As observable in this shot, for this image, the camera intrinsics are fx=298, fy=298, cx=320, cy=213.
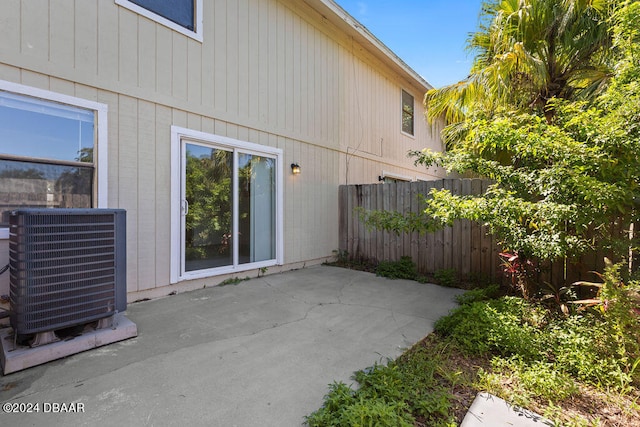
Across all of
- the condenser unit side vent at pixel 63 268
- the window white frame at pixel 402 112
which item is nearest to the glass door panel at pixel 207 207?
the condenser unit side vent at pixel 63 268

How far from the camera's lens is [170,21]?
3801mm

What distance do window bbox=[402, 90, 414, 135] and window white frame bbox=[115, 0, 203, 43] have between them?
6436mm

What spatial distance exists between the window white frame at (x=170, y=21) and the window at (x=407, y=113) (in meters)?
6.44

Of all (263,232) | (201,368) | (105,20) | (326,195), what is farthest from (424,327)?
(105,20)

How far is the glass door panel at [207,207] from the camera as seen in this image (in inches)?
159

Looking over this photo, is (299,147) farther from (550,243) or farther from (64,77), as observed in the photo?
(550,243)

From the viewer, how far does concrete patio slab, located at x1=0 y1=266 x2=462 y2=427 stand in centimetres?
166

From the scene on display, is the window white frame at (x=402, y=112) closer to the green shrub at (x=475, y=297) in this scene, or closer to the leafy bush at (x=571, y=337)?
the green shrub at (x=475, y=297)

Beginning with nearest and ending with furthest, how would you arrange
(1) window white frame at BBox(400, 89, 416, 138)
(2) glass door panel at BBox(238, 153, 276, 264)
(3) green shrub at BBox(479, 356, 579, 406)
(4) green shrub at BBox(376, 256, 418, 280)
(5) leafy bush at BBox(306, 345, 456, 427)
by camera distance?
1. (5) leafy bush at BBox(306, 345, 456, 427)
2. (3) green shrub at BBox(479, 356, 579, 406)
3. (2) glass door panel at BBox(238, 153, 276, 264)
4. (4) green shrub at BBox(376, 256, 418, 280)
5. (1) window white frame at BBox(400, 89, 416, 138)

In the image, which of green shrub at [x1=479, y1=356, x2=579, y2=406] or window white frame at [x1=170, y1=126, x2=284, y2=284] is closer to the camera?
green shrub at [x1=479, y1=356, x2=579, y2=406]

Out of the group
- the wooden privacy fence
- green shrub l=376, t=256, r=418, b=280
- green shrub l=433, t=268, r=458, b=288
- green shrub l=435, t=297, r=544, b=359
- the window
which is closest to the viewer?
green shrub l=435, t=297, r=544, b=359

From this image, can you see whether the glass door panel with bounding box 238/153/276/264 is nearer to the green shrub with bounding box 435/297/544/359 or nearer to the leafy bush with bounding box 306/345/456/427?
the green shrub with bounding box 435/297/544/359

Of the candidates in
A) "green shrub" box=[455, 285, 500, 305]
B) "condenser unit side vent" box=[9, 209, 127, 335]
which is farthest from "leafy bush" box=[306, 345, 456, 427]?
"condenser unit side vent" box=[9, 209, 127, 335]

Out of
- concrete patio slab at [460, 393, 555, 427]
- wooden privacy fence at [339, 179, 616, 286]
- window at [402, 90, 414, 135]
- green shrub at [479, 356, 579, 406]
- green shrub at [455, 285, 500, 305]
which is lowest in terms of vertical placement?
concrete patio slab at [460, 393, 555, 427]
